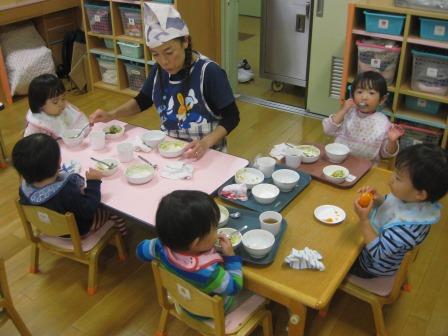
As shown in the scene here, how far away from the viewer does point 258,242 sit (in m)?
1.52

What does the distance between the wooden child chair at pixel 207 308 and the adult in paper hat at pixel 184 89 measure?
0.65 meters

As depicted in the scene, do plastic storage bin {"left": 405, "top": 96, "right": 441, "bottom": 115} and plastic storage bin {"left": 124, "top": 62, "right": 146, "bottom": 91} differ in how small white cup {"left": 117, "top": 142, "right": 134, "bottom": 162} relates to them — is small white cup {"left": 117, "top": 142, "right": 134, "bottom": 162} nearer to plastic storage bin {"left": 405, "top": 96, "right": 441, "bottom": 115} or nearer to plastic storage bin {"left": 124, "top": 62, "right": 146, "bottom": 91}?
plastic storage bin {"left": 405, "top": 96, "right": 441, "bottom": 115}

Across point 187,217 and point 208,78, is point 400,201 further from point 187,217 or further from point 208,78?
point 208,78

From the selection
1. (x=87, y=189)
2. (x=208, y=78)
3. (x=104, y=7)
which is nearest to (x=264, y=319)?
(x=87, y=189)

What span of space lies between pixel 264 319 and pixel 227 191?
50cm

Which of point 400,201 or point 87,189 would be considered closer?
point 400,201

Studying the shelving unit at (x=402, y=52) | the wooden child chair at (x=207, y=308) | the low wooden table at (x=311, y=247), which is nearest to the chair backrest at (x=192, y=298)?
the wooden child chair at (x=207, y=308)

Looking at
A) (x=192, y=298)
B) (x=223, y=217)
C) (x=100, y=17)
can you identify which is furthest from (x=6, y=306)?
(x=100, y=17)

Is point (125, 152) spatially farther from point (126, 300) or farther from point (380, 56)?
point (380, 56)

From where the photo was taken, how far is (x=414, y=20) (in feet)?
9.82

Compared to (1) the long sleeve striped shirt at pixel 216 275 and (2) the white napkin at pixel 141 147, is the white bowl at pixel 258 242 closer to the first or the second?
(1) the long sleeve striped shirt at pixel 216 275

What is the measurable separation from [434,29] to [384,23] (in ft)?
1.01

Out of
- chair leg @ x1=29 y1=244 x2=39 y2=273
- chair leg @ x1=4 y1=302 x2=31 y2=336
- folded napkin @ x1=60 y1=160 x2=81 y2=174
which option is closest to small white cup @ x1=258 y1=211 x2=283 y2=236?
folded napkin @ x1=60 y1=160 x2=81 y2=174

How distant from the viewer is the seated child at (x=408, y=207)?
1500 mm
